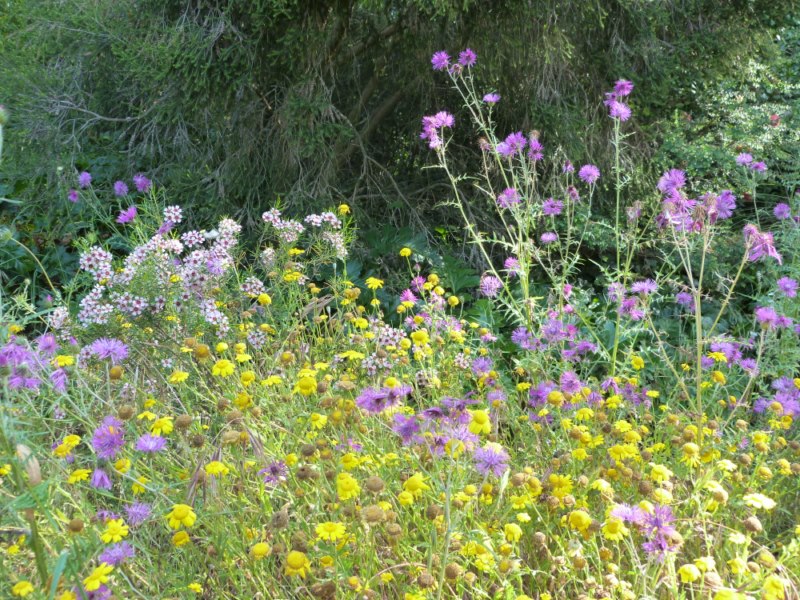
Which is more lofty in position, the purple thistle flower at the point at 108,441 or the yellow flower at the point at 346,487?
the yellow flower at the point at 346,487

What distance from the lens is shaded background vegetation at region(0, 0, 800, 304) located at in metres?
3.81

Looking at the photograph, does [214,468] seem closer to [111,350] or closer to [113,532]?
[113,532]

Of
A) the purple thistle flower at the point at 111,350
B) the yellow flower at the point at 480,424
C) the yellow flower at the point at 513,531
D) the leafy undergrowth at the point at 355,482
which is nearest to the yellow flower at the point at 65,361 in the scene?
the leafy undergrowth at the point at 355,482

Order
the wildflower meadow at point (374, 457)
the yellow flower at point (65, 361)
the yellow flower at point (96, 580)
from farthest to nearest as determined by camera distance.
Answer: the yellow flower at point (65, 361) → the wildflower meadow at point (374, 457) → the yellow flower at point (96, 580)

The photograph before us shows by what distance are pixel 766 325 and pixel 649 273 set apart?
2.08m

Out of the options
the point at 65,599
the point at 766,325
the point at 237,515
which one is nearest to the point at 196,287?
the point at 237,515

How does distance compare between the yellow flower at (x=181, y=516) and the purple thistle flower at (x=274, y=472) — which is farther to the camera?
the purple thistle flower at (x=274, y=472)

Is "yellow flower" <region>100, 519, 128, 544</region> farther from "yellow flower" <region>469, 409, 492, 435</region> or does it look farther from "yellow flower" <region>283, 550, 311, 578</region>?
"yellow flower" <region>469, 409, 492, 435</region>

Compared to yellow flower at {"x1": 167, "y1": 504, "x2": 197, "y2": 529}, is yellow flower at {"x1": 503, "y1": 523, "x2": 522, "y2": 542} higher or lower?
yellow flower at {"x1": 503, "y1": 523, "x2": 522, "y2": 542}

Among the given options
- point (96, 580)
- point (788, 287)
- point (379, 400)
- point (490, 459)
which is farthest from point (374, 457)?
point (788, 287)

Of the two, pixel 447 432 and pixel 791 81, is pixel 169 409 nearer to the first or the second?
pixel 447 432

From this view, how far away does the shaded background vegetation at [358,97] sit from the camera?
3809mm

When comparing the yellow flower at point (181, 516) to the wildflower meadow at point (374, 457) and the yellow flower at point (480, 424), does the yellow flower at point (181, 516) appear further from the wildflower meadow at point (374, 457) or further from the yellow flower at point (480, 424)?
the yellow flower at point (480, 424)

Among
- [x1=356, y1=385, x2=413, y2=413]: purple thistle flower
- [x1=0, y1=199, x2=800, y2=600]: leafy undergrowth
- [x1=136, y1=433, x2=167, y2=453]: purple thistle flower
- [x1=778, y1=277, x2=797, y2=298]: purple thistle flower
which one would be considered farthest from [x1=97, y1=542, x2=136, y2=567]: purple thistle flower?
[x1=778, y1=277, x2=797, y2=298]: purple thistle flower
